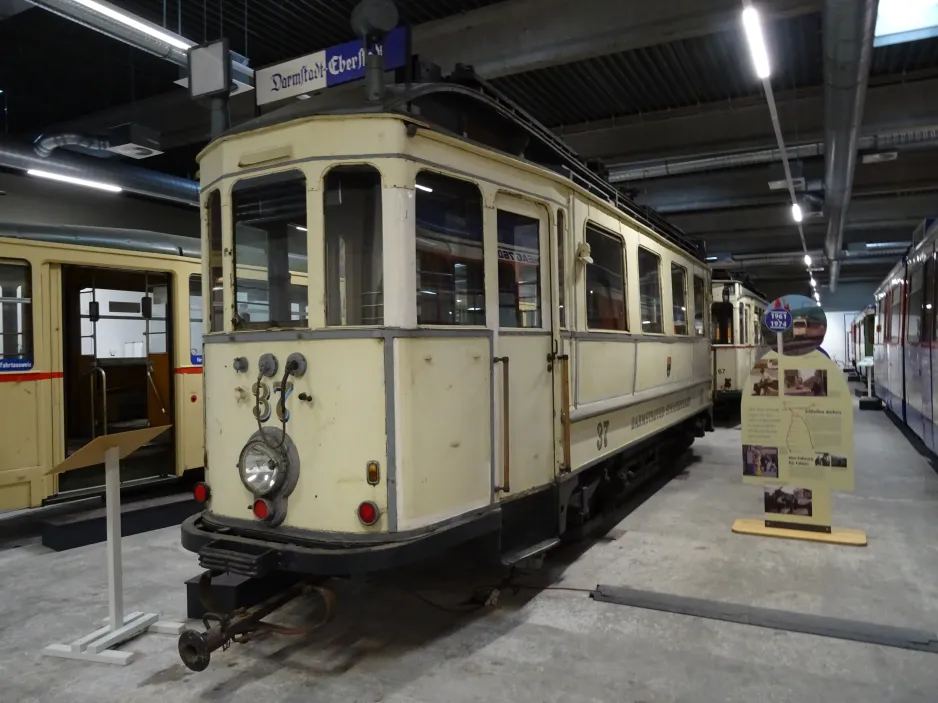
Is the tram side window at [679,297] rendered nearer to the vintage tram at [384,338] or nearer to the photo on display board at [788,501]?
the photo on display board at [788,501]

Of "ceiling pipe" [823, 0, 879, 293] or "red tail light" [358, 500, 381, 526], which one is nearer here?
"red tail light" [358, 500, 381, 526]

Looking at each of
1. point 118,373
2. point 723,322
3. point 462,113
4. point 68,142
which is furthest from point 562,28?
point 723,322

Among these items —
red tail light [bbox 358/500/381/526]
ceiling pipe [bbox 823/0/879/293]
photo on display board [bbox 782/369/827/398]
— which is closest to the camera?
red tail light [bbox 358/500/381/526]

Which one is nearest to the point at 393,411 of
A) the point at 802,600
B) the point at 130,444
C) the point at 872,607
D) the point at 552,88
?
the point at 130,444

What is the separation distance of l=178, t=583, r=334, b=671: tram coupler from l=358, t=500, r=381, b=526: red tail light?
0.45 meters

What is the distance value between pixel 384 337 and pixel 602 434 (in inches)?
101

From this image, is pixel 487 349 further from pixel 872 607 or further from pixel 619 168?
pixel 619 168

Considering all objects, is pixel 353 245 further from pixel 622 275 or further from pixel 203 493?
pixel 622 275

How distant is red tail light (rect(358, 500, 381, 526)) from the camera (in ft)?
11.3

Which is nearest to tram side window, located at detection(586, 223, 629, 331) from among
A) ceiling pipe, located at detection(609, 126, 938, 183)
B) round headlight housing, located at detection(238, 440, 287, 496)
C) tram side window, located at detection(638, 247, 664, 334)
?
tram side window, located at detection(638, 247, 664, 334)

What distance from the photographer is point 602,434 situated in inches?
212

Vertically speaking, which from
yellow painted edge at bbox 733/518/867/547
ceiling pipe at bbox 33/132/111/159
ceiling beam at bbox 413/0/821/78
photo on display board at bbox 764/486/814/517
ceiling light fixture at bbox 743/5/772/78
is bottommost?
yellow painted edge at bbox 733/518/867/547

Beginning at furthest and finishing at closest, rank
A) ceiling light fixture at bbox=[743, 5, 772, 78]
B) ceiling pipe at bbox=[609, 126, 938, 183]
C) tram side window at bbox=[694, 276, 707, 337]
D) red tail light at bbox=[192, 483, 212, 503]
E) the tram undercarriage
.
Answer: ceiling pipe at bbox=[609, 126, 938, 183], tram side window at bbox=[694, 276, 707, 337], ceiling light fixture at bbox=[743, 5, 772, 78], red tail light at bbox=[192, 483, 212, 503], the tram undercarriage

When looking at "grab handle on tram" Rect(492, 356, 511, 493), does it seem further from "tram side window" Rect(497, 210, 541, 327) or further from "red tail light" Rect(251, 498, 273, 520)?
"red tail light" Rect(251, 498, 273, 520)
